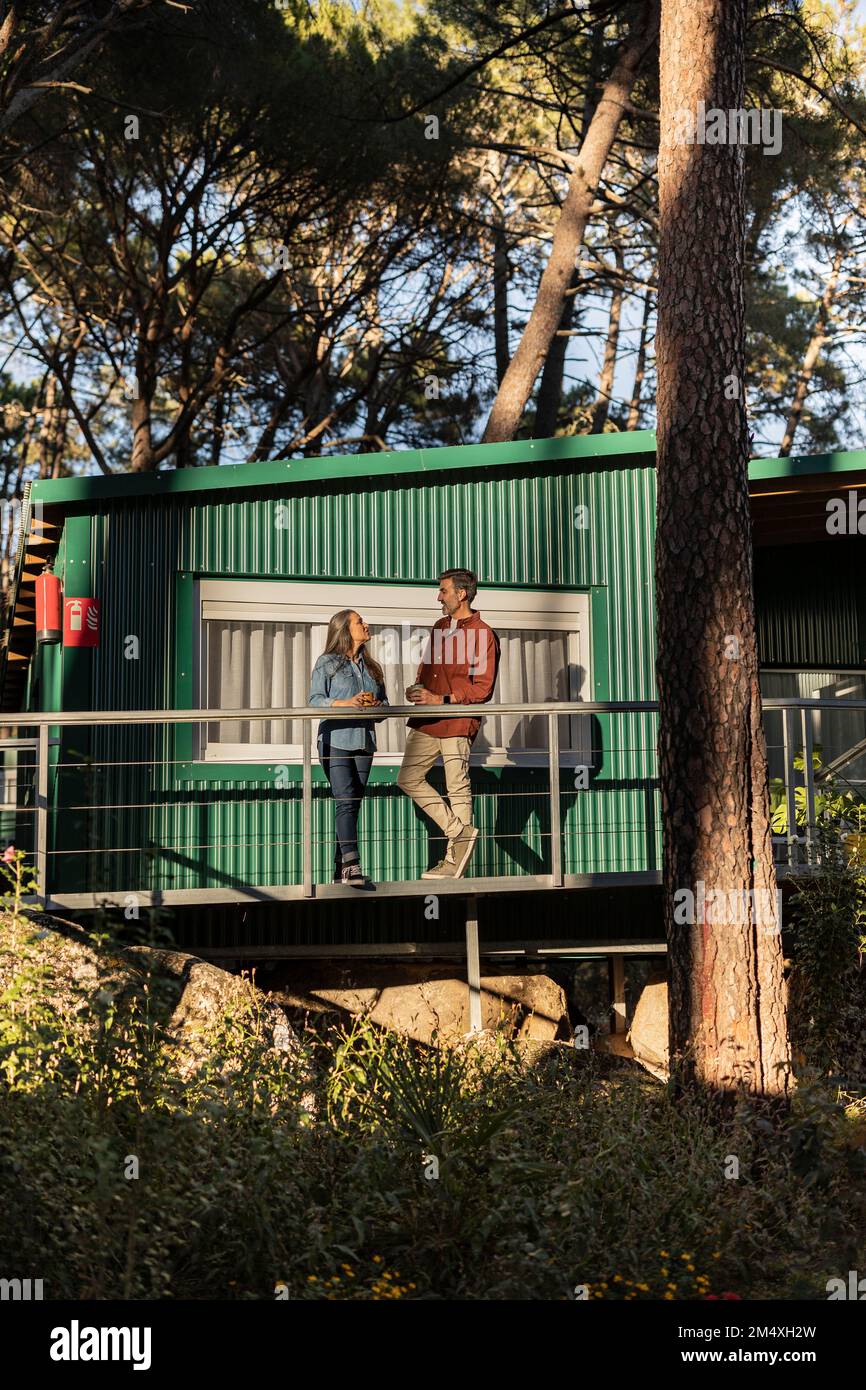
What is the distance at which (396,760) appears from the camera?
10.9 m

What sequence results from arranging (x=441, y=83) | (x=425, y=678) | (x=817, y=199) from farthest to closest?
(x=817, y=199) < (x=441, y=83) < (x=425, y=678)

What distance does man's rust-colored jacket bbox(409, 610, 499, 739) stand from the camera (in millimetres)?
9727

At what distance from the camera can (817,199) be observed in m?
20.1

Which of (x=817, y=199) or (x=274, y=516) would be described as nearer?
(x=274, y=516)

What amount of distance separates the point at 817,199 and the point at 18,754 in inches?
504

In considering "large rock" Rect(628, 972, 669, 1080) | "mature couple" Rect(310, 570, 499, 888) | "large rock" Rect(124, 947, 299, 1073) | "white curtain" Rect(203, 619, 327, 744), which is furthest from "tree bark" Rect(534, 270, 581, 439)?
"large rock" Rect(124, 947, 299, 1073)

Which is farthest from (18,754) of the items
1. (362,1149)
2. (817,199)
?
(817,199)

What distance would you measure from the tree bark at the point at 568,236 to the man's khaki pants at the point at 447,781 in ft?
25.9

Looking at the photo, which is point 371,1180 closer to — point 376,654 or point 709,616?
point 709,616

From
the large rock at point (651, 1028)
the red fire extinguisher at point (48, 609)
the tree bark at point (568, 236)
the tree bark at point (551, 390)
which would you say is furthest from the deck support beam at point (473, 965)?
the tree bark at point (551, 390)
